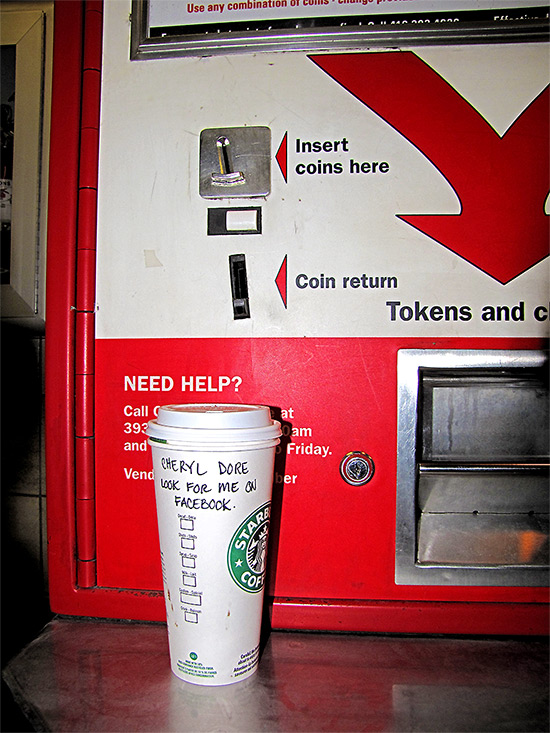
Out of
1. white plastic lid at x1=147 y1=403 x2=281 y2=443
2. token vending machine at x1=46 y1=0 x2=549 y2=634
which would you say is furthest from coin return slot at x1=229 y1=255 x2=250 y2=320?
white plastic lid at x1=147 y1=403 x2=281 y2=443

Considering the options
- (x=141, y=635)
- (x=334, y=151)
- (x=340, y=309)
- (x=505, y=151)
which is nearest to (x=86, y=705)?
(x=141, y=635)

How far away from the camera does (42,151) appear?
1253 millimetres

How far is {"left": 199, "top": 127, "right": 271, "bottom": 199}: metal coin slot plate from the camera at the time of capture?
1.08m

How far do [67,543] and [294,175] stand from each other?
0.95 meters

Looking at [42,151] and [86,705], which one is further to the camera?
[42,151]

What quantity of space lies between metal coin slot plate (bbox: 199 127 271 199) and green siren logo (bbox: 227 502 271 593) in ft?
2.17

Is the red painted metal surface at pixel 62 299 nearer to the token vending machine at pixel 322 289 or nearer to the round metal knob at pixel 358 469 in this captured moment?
the token vending machine at pixel 322 289

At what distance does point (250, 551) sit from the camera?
89 centimetres

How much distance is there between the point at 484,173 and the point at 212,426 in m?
0.79

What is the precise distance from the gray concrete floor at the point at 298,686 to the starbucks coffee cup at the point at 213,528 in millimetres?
69

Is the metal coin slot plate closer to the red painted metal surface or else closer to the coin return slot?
the coin return slot

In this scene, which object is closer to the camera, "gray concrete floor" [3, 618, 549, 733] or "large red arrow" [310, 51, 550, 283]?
"gray concrete floor" [3, 618, 549, 733]

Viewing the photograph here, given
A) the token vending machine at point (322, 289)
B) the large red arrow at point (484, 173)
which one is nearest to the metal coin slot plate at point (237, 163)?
the token vending machine at point (322, 289)

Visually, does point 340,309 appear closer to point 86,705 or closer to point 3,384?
point 86,705
